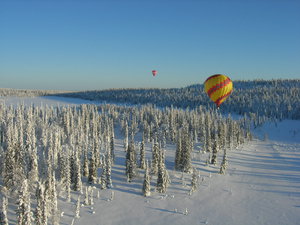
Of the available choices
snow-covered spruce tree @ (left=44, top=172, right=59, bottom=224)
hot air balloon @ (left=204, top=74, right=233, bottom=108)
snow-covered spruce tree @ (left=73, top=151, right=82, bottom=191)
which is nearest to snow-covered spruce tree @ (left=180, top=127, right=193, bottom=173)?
hot air balloon @ (left=204, top=74, right=233, bottom=108)

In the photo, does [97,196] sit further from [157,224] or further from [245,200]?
[245,200]

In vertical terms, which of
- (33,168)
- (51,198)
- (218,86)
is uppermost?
(218,86)

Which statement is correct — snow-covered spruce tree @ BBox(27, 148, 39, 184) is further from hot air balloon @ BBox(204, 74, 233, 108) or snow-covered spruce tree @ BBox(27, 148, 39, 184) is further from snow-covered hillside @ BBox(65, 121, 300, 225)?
hot air balloon @ BBox(204, 74, 233, 108)

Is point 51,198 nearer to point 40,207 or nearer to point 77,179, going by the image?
point 40,207

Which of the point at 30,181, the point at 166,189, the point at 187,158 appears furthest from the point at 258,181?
the point at 30,181

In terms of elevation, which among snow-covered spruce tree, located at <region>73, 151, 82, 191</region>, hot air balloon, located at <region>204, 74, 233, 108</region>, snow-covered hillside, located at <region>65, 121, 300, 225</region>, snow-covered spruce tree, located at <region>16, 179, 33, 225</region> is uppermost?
hot air balloon, located at <region>204, 74, 233, 108</region>

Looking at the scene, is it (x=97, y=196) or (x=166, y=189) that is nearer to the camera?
(x=97, y=196)

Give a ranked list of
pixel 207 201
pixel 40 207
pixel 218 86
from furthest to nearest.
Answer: pixel 218 86 < pixel 207 201 < pixel 40 207

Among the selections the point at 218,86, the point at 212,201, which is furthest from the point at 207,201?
the point at 218,86
